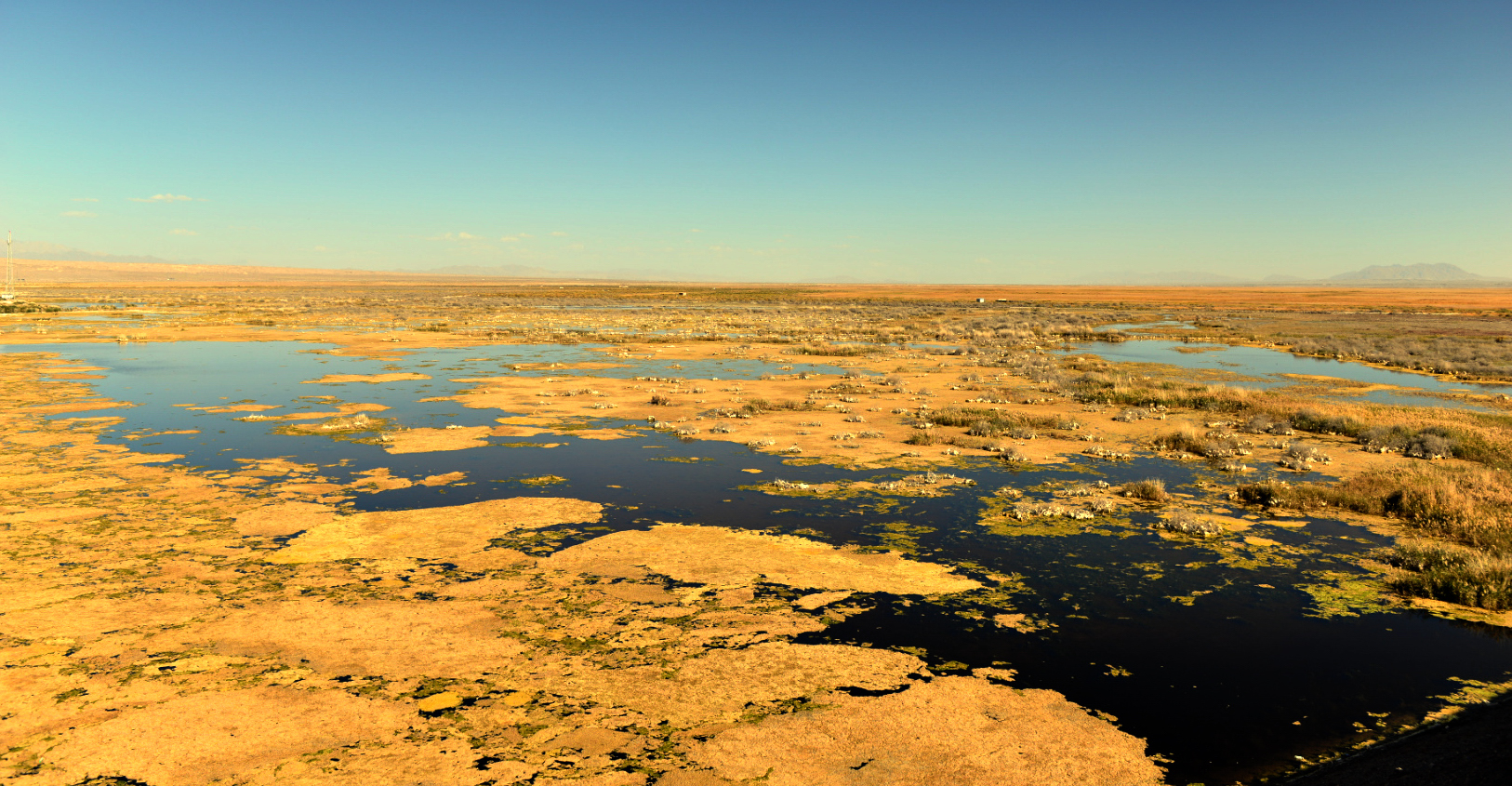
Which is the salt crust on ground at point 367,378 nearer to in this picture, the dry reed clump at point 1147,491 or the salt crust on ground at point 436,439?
the salt crust on ground at point 436,439

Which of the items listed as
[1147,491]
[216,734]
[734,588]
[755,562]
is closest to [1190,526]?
[1147,491]

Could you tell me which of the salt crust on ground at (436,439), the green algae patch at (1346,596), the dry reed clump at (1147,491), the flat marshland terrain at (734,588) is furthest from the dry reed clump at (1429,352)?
the salt crust on ground at (436,439)

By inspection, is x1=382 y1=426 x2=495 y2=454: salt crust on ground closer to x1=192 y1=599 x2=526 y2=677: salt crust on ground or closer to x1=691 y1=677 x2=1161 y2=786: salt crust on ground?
x1=192 y1=599 x2=526 y2=677: salt crust on ground

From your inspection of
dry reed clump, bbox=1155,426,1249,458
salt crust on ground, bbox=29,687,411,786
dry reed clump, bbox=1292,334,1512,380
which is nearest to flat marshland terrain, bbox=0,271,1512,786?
salt crust on ground, bbox=29,687,411,786

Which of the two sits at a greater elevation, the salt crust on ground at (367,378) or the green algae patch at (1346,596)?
the salt crust on ground at (367,378)

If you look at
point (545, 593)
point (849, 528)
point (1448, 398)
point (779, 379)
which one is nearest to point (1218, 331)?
point (1448, 398)

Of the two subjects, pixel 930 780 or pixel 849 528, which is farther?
pixel 849 528

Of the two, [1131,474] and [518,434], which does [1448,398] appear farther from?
[518,434]
